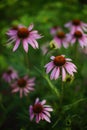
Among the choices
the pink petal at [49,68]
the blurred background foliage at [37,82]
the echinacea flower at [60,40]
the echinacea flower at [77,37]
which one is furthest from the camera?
the echinacea flower at [60,40]

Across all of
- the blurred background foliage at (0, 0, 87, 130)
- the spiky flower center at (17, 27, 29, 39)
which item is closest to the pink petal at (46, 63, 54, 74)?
the blurred background foliage at (0, 0, 87, 130)

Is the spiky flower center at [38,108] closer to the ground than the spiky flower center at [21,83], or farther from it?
closer to the ground

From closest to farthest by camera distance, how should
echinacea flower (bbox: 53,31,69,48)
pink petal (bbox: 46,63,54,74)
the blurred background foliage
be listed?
pink petal (bbox: 46,63,54,74), the blurred background foliage, echinacea flower (bbox: 53,31,69,48)

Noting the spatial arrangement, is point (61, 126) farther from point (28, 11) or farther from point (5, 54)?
point (28, 11)

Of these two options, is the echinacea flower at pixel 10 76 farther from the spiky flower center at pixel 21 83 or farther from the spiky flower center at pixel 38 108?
the spiky flower center at pixel 38 108

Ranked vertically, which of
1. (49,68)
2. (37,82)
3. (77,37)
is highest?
(77,37)

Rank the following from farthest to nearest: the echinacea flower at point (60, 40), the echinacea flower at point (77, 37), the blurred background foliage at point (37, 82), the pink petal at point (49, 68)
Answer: the echinacea flower at point (60, 40) → the echinacea flower at point (77, 37) → the blurred background foliage at point (37, 82) → the pink petal at point (49, 68)

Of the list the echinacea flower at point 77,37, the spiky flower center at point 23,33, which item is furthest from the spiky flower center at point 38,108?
the echinacea flower at point 77,37

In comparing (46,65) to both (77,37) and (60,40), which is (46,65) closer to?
(77,37)

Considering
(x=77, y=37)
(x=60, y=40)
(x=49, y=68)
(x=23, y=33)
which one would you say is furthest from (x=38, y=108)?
(x=60, y=40)

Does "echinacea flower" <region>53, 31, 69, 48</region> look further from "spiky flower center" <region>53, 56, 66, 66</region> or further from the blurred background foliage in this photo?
"spiky flower center" <region>53, 56, 66, 66</region>

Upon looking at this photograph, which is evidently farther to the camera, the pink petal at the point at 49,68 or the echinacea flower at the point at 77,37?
the echinacea flower at the point at 77,37

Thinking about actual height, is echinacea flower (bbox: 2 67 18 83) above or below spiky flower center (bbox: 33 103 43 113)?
above
